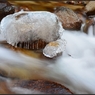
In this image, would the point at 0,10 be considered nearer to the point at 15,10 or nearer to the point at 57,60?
the point at 15,10

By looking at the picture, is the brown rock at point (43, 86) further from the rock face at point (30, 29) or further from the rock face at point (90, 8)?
A: the rock face at point (90, 8)

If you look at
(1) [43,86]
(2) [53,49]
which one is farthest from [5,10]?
(1) [43,86]

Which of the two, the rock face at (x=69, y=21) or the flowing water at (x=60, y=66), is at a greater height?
the rock face at (x=69, y=21)

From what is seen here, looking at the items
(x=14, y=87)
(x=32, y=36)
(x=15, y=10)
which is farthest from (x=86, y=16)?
(x=14, y=87)

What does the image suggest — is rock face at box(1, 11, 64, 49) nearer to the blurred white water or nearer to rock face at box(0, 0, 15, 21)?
the blurred white water

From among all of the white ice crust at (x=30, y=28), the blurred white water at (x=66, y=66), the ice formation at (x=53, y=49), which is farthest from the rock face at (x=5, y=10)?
the ice formation at (x=53, y=49)

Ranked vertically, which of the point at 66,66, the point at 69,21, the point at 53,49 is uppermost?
the point at 69,21

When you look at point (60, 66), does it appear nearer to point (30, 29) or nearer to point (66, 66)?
point (66, 66)

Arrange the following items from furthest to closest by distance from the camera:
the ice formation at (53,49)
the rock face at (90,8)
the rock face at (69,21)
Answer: the rock face at (90,8)
the rock face at (69,21)
the ice formation at (53,49)
